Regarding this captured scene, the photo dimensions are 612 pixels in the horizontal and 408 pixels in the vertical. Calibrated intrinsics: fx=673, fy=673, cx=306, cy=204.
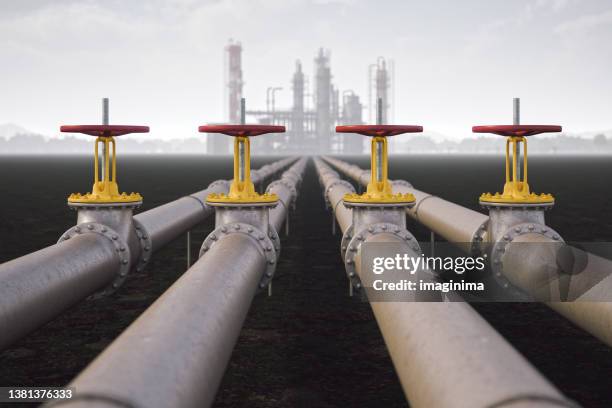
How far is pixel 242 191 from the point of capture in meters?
6.39

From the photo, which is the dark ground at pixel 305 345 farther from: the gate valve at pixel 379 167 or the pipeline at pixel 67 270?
the gate valve at pixel 379 167

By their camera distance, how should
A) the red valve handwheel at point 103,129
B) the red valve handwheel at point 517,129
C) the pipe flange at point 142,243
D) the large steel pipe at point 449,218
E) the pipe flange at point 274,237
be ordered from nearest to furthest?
the red valve handwheel at point 517,129
the pipe flange at point 274,237
the red valve handwheel at point 103,129
the pipe flange at point 142,243
the large steel pipe at point 449,218

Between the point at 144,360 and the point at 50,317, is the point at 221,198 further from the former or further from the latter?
the point at 144,360

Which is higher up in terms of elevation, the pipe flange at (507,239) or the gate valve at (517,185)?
the gate valve at (517,185)

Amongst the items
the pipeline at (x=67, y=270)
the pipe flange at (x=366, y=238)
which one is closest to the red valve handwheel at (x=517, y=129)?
the pipe flange at (x=366, y=238)

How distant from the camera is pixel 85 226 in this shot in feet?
22.1

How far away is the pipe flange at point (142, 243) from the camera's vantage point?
755 cm

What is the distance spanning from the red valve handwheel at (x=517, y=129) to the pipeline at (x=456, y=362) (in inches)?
124

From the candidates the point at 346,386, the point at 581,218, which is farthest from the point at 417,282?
the point at 581,218

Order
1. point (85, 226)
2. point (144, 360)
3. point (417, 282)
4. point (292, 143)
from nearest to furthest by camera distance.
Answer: point (144, 360), point (417, 282), point (85, 226), point (292, 143)

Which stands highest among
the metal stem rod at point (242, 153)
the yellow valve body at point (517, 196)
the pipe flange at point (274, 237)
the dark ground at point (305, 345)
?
the metal stem rod at point (242, 153)

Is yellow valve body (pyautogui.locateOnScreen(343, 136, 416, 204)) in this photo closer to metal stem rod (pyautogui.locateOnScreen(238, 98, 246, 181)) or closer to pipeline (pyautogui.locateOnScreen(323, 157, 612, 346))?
metal stem rod (pyautogui.locateOnScreen(238, 98, 246, 181))

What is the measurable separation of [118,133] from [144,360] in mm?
4771

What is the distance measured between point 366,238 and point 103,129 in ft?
9.81
